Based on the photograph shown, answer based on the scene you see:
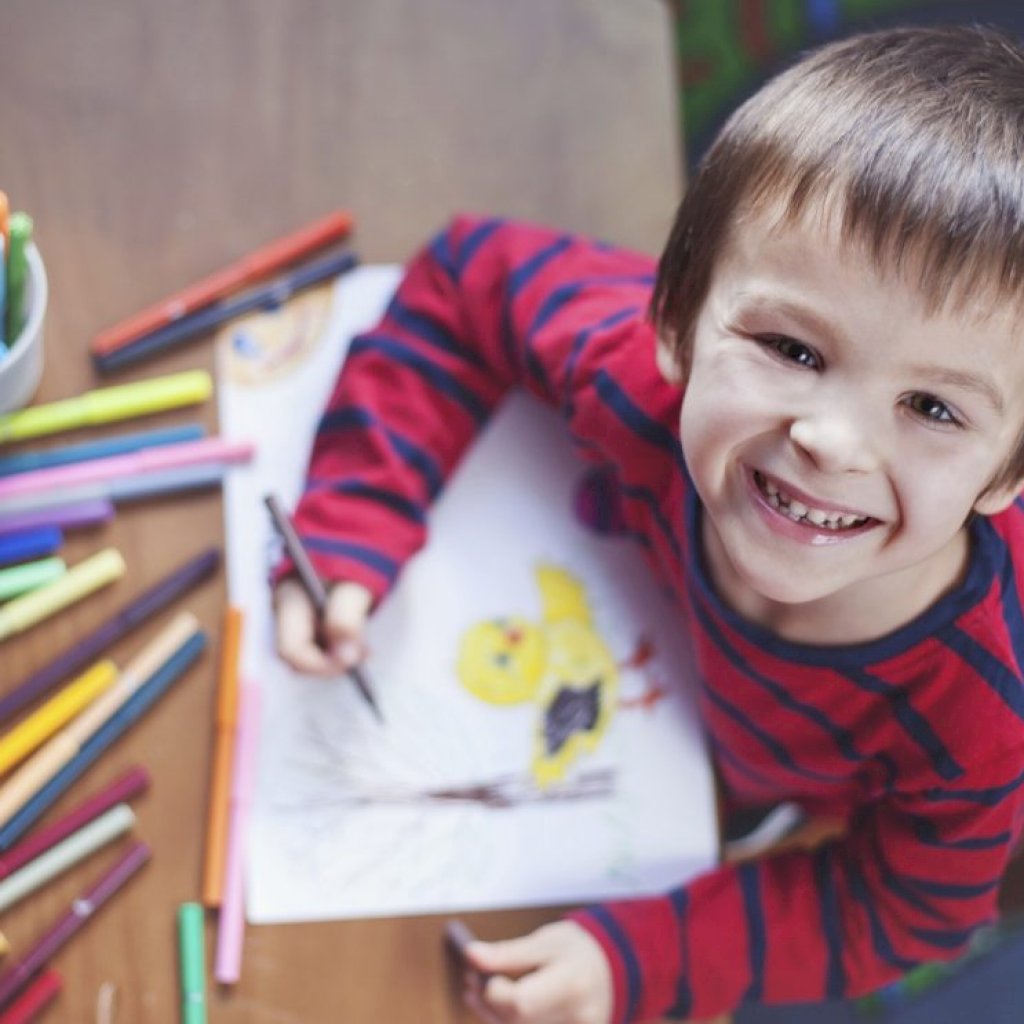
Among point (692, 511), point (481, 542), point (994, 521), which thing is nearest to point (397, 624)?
point (481, 542)

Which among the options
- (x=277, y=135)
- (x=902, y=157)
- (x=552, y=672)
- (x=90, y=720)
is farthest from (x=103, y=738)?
(x=902, y=157)

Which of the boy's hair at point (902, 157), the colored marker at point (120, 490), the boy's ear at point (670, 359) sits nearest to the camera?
the boy's hair at point (902, 157)

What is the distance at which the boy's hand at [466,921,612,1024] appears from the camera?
0.62 m

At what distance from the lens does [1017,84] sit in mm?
495

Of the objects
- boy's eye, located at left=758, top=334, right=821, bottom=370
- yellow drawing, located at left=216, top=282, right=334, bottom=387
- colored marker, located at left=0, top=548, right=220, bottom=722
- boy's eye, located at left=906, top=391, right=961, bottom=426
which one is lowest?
colored marker, located at left=0, top=548, right=220, bottom=722

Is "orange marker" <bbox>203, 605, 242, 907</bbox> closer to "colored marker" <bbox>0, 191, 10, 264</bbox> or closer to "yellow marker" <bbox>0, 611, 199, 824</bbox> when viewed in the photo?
"yellow marker" <bbox>0, 611, 199, 824</bbox>

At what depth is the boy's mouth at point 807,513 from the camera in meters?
0.53

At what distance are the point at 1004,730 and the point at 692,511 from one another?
163mm

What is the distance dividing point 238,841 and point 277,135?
36cm

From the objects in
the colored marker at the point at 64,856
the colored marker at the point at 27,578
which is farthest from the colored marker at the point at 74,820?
the colored marker at the point at 27,578

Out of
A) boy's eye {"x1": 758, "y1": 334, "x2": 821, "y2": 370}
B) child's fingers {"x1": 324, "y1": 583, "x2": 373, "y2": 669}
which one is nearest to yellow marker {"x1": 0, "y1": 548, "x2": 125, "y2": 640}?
child's fingers {"x1": 324, "y1": 583, "x2": 373, "y2": 669}

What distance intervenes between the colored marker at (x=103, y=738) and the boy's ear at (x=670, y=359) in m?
0.26

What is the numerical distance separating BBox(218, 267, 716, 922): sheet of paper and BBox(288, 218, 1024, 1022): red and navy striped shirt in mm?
18

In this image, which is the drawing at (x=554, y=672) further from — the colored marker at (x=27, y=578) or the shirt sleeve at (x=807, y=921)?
the colored marker at (x=27, y=578)
